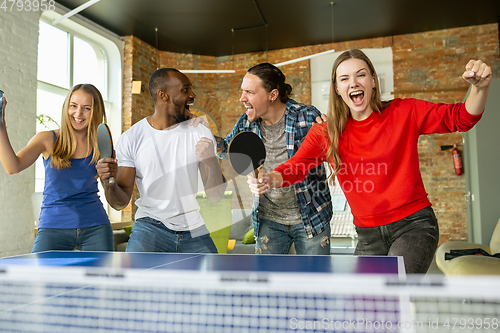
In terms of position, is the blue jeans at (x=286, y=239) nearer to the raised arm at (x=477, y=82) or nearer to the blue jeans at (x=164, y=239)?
the blue jeans at (x=164, y=239)

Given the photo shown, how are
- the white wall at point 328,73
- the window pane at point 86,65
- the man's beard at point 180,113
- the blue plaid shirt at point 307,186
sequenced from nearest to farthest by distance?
the blue plaid shirt at point 307,186 → the man's beard at point 180,113 → the window pane at point 86,65 → the white wall at point 328,73

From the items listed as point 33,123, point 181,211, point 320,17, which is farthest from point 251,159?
point 320,17

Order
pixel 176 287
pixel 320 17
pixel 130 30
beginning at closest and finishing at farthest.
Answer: pixel 176 287 → pixel 320 17 → pixel 130 30

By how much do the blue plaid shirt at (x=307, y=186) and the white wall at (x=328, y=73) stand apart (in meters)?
5.64

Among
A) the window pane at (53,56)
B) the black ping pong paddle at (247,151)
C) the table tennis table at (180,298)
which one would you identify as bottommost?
the table tennis table at (180,298)

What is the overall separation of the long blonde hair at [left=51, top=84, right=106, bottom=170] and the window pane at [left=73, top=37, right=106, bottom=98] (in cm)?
471

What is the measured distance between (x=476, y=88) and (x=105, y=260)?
1.53 metres

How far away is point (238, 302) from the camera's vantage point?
38.5 inches

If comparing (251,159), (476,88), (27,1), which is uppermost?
(27,1)

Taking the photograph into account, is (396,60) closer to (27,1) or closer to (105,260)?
(27,1)

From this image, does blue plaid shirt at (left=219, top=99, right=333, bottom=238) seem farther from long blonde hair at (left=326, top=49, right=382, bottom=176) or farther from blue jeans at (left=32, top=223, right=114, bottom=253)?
blue jeans at (left=32, top=223, right=114, bottom=253)

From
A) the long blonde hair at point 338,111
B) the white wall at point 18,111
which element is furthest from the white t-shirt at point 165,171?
the white wall at point 18,111

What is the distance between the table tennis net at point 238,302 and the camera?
2.88 feet

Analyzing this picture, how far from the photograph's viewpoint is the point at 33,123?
17.4 feet
